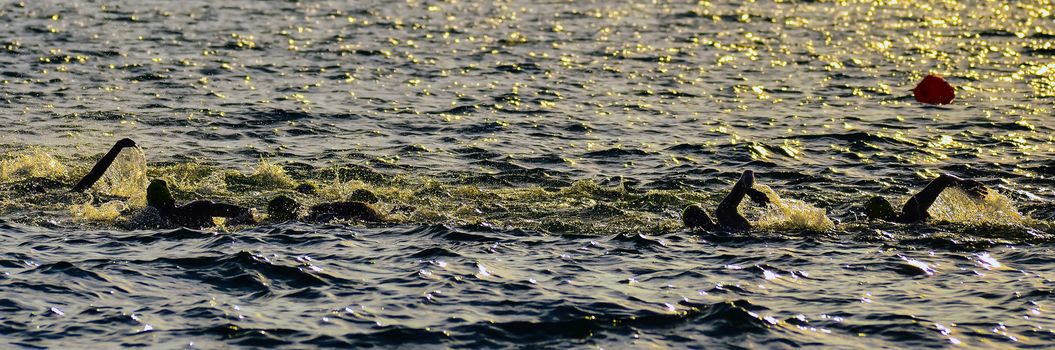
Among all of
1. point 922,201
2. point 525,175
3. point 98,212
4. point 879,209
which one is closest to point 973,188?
point 922,201

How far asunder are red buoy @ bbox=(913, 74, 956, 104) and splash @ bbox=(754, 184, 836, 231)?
44.5ft

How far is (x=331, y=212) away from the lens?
21172 millimetres

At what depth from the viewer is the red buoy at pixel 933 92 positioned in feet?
111

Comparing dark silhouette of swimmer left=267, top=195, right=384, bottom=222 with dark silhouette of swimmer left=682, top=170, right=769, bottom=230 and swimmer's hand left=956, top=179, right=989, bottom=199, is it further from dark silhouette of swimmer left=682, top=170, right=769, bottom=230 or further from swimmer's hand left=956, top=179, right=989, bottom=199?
swimmer's hand left=956, top=179, right=989, bottom=199

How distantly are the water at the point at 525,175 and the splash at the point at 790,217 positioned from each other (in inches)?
2.1

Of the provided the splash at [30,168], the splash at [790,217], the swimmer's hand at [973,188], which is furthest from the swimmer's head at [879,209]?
the splash at [30,168]

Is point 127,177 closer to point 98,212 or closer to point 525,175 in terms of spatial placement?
point 98,212

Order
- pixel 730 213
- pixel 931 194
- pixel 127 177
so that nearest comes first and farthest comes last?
pixel 730 213 < pixel 931 194 < pixel 127 177

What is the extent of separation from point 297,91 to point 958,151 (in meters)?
16.7

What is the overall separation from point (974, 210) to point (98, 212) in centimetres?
1370

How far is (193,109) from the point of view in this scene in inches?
1264

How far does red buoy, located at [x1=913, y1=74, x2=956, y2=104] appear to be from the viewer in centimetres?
3381

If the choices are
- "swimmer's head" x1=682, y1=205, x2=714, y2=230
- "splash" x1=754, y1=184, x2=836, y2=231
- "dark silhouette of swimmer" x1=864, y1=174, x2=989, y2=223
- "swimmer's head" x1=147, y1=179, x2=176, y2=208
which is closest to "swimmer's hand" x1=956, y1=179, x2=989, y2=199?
"dark silhouette of swimmer" x1=864, y1=174, x2=989, y2=223

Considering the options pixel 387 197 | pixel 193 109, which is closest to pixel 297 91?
pixel 193 109
